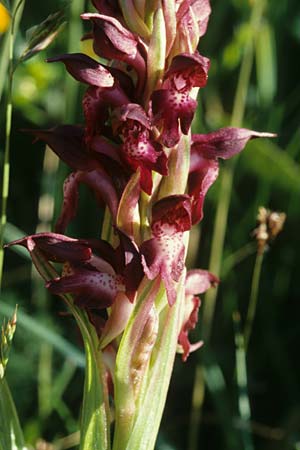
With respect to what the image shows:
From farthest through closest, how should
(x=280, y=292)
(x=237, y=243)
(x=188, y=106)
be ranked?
(x=280, y=292), (x=237, y=243), (x=188, y=106)

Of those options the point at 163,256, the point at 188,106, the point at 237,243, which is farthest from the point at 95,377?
the point at 237,243

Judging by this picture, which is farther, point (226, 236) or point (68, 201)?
point (226, 236)

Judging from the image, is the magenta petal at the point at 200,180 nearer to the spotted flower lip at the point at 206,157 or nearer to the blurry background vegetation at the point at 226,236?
the spotted flower lip at the point at 206,157

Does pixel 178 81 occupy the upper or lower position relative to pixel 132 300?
upper

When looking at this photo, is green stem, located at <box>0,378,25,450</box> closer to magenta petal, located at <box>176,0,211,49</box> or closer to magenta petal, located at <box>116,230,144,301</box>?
magenta petal, located at <box>116,230,144,301</box>

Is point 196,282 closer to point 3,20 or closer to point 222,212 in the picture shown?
point 222,212

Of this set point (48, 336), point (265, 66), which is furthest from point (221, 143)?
point (265, 66)

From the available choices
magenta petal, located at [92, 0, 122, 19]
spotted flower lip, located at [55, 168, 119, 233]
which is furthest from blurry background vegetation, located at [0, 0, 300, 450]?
magenta petal, located at [92, 0, 122, 19]

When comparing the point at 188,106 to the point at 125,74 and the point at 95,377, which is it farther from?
the point at 95,377
